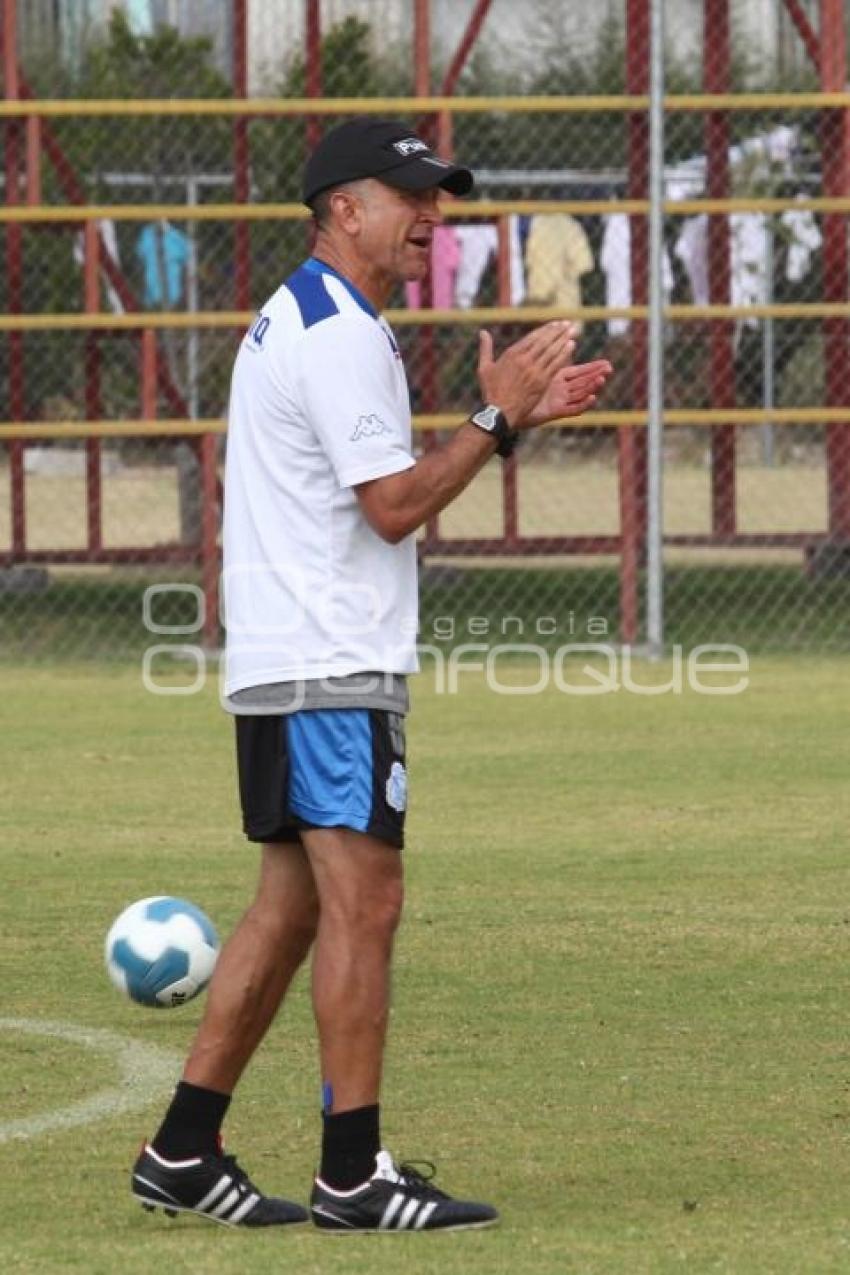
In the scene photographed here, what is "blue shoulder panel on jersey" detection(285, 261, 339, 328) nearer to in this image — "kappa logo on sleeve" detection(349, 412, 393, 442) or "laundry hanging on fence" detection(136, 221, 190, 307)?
"kappa logo on sleeve" detection(349, 412, 393, 442)

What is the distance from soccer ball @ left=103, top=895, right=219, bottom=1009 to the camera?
7254mm

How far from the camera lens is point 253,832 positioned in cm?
560

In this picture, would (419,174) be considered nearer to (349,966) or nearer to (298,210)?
(349,966)

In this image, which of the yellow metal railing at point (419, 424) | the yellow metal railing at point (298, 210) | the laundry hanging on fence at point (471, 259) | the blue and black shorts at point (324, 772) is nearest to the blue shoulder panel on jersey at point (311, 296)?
the blue and black shorts at point (324, 772)

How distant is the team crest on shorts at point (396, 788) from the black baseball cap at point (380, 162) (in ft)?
3.56

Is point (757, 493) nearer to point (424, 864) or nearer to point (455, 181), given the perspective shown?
point (424, 864)

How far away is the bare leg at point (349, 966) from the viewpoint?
5.48 meters

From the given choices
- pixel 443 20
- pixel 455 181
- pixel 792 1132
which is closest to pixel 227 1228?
pixel 792 1132

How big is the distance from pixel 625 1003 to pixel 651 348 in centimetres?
916

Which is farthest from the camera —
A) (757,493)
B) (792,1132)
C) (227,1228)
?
(757,493)

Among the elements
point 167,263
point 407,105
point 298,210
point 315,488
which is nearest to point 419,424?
point 298,210

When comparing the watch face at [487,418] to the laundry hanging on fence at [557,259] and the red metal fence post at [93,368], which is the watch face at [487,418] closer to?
the red metal fence post at [93,368]

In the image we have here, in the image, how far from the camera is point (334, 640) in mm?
5555

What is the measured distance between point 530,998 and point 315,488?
2.56 meters
